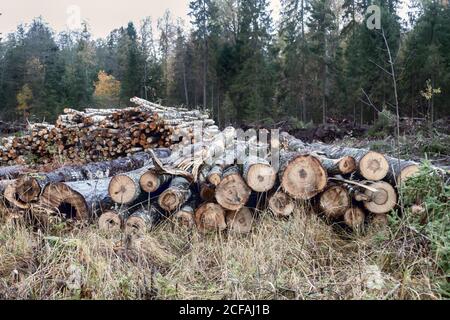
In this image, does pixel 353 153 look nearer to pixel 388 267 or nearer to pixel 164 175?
pixel 388 267

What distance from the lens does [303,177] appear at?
380 centimetres

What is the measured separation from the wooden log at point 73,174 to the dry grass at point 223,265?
46 centimetres

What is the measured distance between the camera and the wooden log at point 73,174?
4098 mm

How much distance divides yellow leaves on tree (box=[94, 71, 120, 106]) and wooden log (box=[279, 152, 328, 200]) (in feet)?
99.7

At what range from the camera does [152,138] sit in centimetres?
856

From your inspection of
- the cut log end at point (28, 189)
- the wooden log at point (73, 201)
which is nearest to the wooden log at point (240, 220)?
the wooden log at point (73, 201)

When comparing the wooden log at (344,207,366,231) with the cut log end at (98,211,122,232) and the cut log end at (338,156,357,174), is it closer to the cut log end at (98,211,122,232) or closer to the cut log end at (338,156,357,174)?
the cut log end at (338,156,357,174)

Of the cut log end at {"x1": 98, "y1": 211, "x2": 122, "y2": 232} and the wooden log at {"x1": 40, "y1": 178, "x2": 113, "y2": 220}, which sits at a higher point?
the wooden log at {"x1": 40, "y1": 178, "x2": 113, "y2": 220}

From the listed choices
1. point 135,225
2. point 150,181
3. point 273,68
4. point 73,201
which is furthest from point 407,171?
point 273,68

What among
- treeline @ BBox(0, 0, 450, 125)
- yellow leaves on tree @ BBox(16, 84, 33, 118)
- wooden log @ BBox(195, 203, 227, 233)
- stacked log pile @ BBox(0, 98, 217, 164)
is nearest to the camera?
wooden log @ BBox(195, 203, 227, 233)

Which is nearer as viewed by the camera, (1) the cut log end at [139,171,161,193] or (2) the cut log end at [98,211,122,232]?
(2) the cut log end at [98,211,122,232]

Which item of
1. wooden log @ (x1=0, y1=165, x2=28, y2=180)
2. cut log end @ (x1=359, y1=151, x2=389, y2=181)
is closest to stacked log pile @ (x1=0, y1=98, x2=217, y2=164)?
wooden log @ (x1=0, y1=165, x2=28, y2=180)

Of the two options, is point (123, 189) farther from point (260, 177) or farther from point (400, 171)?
point (400, 171)

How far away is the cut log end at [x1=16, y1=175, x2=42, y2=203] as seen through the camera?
13.4ft
